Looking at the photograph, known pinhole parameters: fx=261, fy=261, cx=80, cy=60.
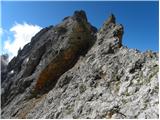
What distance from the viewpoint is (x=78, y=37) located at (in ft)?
124

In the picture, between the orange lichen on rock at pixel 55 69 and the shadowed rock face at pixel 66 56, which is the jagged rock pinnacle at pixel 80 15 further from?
the orange lichen on rock at pixel 55 69

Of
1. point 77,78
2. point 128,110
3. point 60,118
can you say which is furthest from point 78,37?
point 128,110

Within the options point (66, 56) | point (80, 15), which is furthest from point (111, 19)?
point (66, 56)

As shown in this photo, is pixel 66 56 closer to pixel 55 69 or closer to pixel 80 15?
pixel 55 69

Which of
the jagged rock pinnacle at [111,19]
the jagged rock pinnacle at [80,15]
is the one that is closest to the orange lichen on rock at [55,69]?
the jagged rock pinnacle at [111,19]

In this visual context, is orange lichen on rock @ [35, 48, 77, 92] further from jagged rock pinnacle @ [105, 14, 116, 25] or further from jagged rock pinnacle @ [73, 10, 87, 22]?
jagged rock pinnacle @ [73, 10, 87, 22]

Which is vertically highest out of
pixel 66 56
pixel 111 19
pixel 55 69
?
pixel 111 19

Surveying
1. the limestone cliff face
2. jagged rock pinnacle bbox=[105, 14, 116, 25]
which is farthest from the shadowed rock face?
jagged rock pinnacle bbox=[105, 14, 116, 25]

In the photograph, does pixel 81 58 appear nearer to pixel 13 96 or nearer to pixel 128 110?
pixel 13 96

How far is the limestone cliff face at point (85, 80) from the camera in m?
20.9

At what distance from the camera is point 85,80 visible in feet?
91.3

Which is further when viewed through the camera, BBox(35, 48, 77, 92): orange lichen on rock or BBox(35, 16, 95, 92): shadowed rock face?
BBox(35, 16, 95, 92): shadowed rock face

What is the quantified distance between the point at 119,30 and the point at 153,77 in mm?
13828

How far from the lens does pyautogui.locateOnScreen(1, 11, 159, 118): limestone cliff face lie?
20.9 meters
